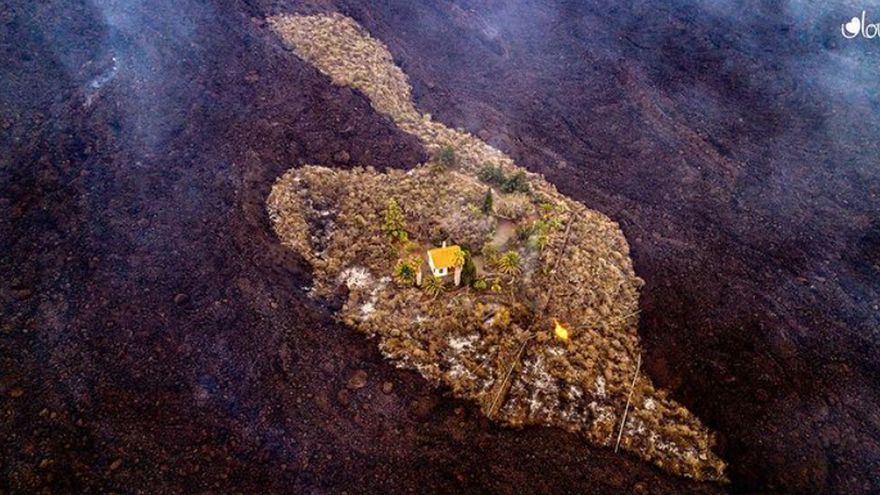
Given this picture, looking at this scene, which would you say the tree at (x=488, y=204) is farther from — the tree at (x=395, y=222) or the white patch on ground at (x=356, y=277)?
the white patch on ground at (x=356, y=277)

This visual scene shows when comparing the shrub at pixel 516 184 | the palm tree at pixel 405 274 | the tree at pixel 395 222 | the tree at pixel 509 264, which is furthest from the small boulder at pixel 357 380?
the shrub at pixel 516 184

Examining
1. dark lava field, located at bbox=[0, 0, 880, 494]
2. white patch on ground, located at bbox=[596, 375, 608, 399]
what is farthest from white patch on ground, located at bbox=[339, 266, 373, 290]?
white patch on ground, located at bbox=[596, 375, 608, 399]

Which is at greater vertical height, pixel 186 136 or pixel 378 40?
pixel 378 40

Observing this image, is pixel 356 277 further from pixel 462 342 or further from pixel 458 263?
pixel 462 342

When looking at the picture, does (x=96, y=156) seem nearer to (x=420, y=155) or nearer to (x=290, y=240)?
(x=290, y=240)

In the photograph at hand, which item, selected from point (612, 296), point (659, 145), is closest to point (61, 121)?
point (612, 296)

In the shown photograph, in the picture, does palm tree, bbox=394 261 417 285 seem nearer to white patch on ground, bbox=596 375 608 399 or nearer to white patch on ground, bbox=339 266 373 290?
white patch on ground, bbox=339 266 373 290
